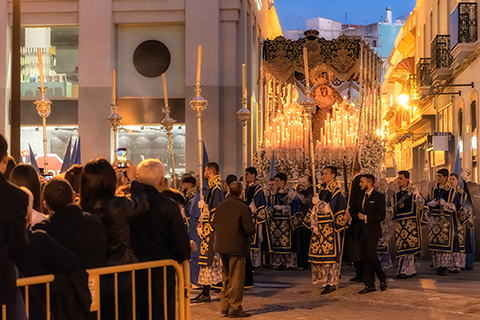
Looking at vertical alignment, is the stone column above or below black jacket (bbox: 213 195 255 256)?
above

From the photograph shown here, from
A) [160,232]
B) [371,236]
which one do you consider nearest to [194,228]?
[371,236]

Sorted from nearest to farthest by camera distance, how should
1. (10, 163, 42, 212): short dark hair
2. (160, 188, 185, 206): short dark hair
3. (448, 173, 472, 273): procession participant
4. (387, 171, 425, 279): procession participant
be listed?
(10, 163, 42, 212): short dark hair < (160, 188, 185, 206): short dark hair < (387, 171, 425, 279): procession participant < (448, 173, 472, 273): procession participant

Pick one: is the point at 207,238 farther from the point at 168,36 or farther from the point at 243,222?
the point at 168,36

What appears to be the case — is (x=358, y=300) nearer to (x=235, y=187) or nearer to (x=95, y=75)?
(x=235, y=187)

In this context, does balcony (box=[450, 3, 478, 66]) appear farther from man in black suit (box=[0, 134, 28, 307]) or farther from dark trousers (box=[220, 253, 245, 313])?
man in black suit (box=[0, 134, 28, 307])

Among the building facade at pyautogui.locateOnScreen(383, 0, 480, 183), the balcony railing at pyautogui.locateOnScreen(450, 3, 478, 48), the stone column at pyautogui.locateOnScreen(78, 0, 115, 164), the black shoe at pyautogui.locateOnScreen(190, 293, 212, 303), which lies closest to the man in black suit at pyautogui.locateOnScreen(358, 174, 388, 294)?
the black shoe at pyautogui.locateOnScreen(190, 293, 212, 303)

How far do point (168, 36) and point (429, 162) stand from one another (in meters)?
16.9

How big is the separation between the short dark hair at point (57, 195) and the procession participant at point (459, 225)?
1078 cm

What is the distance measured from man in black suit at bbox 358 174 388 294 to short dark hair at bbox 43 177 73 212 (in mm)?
6965

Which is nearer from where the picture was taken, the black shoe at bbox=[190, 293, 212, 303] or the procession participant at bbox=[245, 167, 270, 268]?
the black shoe at bbox=[190, 293, 212, 303]

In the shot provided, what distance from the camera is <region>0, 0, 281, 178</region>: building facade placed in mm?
22500

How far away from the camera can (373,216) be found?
1173 cm

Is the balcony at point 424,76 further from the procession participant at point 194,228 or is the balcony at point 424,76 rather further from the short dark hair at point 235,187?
the short dark hair at point 235,187

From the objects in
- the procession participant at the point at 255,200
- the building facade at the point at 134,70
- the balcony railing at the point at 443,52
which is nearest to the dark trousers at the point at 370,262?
the procession participant at the point at 255,200
